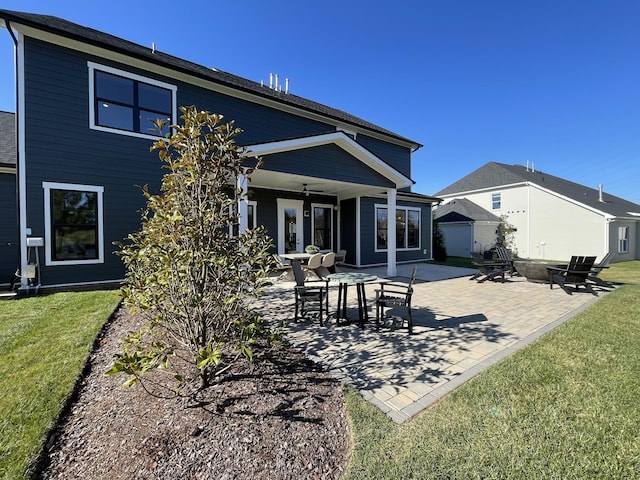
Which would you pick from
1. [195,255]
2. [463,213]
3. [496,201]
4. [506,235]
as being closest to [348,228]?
[195,255]

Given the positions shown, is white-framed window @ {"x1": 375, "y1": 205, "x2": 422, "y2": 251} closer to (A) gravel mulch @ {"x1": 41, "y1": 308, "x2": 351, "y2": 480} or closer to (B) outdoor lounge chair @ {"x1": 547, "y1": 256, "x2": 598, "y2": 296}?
(B) outdoor lounge chair @ {"x1": 547, "y1": 256, "x2": 598, "y2": 296}

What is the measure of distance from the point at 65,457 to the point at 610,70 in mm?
20430

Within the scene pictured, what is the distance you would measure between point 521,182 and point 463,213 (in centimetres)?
527

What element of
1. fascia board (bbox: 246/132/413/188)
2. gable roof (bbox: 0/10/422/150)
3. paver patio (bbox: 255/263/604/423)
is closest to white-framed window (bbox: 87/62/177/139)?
gable roof (bbox: 0/10/422/150)

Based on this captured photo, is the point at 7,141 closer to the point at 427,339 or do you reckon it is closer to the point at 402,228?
the point at 427,339

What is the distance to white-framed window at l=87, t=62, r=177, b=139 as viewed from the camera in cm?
779

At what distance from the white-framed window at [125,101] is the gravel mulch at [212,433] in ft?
23.8

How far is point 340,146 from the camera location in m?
9.39

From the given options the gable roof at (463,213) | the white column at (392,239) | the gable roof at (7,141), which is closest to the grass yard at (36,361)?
the gable roof at (7,141)

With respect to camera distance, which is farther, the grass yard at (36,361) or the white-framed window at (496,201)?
the white-framed window at (496,201)

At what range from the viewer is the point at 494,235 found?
73.8 feet

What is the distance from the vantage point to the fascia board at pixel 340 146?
7617 mm

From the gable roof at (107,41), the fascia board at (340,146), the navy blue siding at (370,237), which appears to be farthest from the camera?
the navy blue siding at (370,237)

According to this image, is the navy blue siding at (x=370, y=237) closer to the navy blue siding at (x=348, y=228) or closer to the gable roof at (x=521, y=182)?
the navy blue siding at (x=348, y=228)
